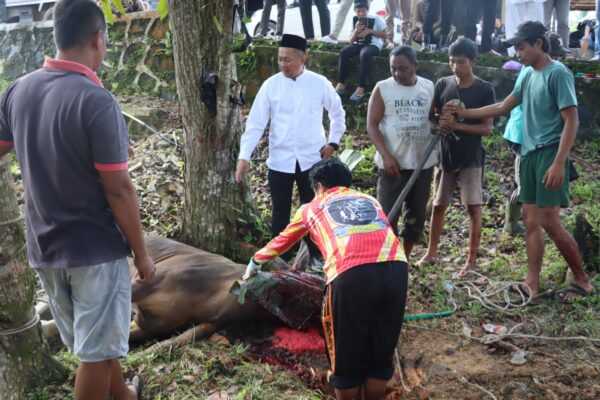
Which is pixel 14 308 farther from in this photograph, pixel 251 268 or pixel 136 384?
pixel 251 268

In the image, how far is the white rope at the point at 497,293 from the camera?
5.34 metres

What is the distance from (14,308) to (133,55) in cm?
835

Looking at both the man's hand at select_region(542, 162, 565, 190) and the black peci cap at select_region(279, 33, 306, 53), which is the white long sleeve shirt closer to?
the black peci cap at select_region(279, 33, 306, 53)

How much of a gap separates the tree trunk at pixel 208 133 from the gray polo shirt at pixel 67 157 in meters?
2.77

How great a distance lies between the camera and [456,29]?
31.4 ft

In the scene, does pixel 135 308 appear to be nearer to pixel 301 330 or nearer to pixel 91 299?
pixel 301 330

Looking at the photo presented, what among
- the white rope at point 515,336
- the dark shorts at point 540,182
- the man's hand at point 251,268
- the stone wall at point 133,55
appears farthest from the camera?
the stone wall at point 133,55

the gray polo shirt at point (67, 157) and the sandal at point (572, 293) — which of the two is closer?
the gray polo shirt at point (67, 157)

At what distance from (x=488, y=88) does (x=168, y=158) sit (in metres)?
4.54

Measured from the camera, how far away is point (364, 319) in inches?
146

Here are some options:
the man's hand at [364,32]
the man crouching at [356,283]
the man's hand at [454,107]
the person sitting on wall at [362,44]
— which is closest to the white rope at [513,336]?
the man crouching at [356,283]

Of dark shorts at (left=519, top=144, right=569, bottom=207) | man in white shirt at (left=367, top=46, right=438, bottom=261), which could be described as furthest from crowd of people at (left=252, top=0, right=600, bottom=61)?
dark shorts at (left=519, top=144, right=569, bottom=207)

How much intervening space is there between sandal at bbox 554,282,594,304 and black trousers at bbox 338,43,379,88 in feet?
15.1

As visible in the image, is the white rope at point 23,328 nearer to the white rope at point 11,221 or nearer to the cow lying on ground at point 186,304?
the white rope at point 11,221
